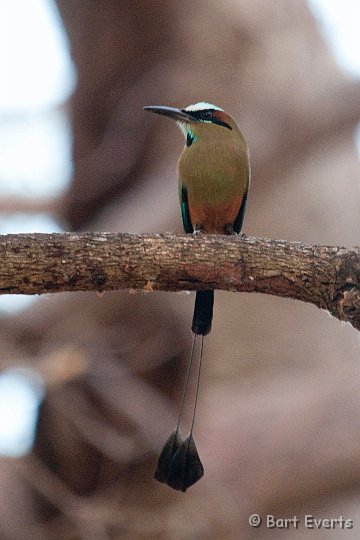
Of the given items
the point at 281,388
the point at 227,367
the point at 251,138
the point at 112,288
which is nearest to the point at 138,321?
the point at 227,367

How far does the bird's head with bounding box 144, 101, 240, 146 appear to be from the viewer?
370 cm

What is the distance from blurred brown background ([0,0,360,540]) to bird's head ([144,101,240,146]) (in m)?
1.16

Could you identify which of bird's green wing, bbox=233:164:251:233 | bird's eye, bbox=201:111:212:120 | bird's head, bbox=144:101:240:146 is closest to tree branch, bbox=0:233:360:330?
bird's green wing, bbox=233:164:251:233

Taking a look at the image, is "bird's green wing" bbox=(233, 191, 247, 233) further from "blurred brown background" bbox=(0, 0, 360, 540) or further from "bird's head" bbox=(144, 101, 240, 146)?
"blurred brown background" bbox=(0, 0, 360, 540)

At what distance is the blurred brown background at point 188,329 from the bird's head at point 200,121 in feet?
3.79

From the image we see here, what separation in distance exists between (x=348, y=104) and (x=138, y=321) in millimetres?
1910

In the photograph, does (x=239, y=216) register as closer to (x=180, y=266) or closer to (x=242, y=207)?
(x=242, y=207)

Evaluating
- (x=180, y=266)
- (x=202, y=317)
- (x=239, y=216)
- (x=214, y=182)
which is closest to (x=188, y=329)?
(x=239, y=216)

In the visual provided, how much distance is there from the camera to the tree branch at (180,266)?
233 cm

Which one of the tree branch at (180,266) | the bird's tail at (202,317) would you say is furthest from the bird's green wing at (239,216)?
the tree branch at (180,266)

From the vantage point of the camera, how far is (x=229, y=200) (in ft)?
11.2

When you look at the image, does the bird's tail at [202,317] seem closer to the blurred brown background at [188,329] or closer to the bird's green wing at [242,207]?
the bird's green wing at [242,207]

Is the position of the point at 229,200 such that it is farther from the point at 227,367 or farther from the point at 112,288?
the point at 227,367

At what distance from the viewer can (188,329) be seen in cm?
523
